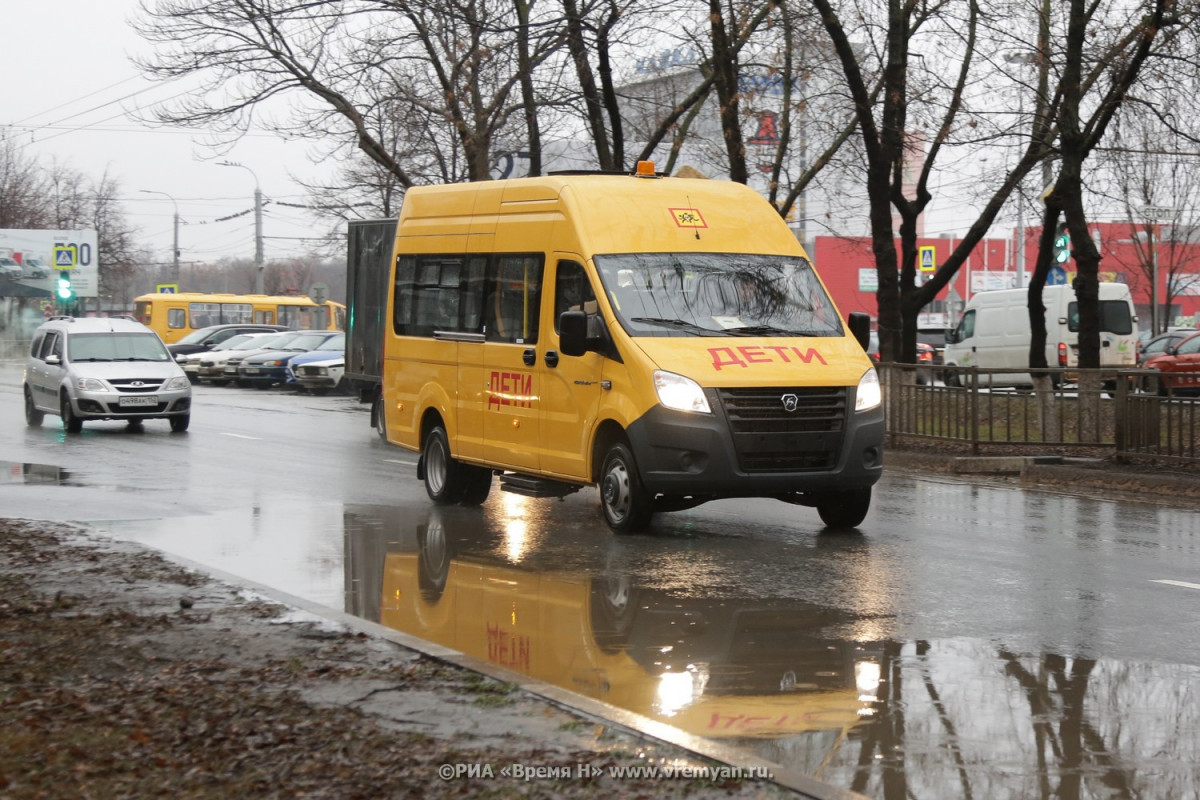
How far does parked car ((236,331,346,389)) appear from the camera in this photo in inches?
1603

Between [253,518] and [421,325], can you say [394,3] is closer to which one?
[421,325]

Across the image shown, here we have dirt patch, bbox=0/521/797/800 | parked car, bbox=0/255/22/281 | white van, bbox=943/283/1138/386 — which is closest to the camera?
dirt patch, bbox=0/521/797/800

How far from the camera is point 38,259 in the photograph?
7475 cm

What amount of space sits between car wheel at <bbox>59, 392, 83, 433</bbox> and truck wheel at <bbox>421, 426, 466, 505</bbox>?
424 inches

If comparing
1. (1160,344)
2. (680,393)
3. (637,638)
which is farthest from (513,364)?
(1160,344)

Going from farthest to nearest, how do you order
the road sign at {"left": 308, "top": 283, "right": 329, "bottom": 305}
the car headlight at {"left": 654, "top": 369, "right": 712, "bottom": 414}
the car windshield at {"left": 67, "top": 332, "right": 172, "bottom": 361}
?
the road sign at {"left": 308, "top": 283, "right": 329, "bottom": 305}
the car windshield at {"left": 67, "top": 332, "right": 172, "bottom": 361}
the car headlight at {"left": 654, "top": 369, "right": 712, "bottom": 414}

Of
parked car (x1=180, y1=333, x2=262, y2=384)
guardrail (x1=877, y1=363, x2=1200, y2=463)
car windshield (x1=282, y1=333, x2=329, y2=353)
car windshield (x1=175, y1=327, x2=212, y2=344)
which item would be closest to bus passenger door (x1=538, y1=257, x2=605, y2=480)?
guardrail (x1=877, y1=363, x2=1200, y2=463)

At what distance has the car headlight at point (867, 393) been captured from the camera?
1152 centimetres

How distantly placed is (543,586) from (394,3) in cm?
1706

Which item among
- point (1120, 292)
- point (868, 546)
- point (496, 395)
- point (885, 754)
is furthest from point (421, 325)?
point (1120, 292)

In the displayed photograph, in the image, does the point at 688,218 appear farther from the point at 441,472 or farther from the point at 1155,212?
the point at 1155,212

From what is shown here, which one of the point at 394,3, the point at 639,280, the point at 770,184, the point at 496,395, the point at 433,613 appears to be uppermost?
the point at 394,3

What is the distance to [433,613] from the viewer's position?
8.83m

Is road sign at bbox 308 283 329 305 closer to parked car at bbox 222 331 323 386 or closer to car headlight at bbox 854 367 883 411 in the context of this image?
parked car at bbox 222 331 323 386
